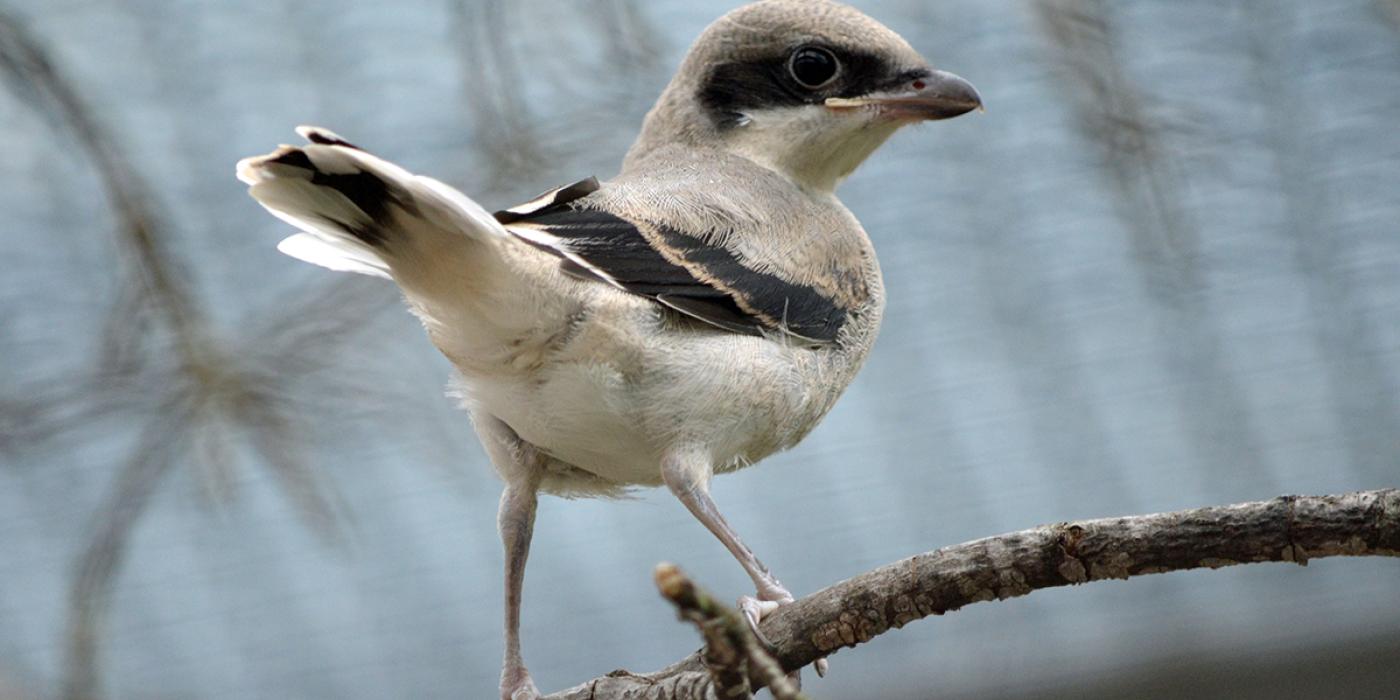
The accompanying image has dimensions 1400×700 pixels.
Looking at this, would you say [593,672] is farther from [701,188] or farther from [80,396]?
[701,188]

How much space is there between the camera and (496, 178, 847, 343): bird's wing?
3.11m

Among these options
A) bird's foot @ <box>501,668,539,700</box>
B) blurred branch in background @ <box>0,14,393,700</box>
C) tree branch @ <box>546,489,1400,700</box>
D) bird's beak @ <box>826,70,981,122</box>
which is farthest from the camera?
blurred branch in background @ <box>0,14,393,700</box>

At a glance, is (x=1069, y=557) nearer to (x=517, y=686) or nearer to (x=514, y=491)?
(x=517, y=686)

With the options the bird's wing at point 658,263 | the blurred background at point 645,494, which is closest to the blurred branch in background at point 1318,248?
the blurred background at point 645,494

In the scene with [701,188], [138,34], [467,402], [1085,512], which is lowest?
[1085,512]

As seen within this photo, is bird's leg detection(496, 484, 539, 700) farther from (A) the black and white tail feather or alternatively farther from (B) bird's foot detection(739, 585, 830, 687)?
(B) bird's foot detection(739, 585, 830, 687)

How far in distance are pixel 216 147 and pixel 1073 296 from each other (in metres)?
3.42

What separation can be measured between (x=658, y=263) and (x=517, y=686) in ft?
3.10

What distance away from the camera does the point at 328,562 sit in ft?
22.5

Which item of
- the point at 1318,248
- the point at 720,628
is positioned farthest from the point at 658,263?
the point at 1318,248

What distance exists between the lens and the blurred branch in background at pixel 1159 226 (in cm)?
468

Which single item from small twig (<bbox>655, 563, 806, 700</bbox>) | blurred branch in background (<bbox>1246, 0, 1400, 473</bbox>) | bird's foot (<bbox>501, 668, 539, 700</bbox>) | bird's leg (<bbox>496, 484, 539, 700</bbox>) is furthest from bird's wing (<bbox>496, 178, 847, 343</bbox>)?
blurred branch in background (<bbox>1246, 0, 1400, 473</bbox>)

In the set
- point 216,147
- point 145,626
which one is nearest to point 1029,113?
point 216,147

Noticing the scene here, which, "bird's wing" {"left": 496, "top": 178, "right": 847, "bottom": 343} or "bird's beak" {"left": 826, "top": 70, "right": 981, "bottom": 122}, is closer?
"bird's wing" {"left": 496, "top": 178, "right": 847, "bottom": 343}
